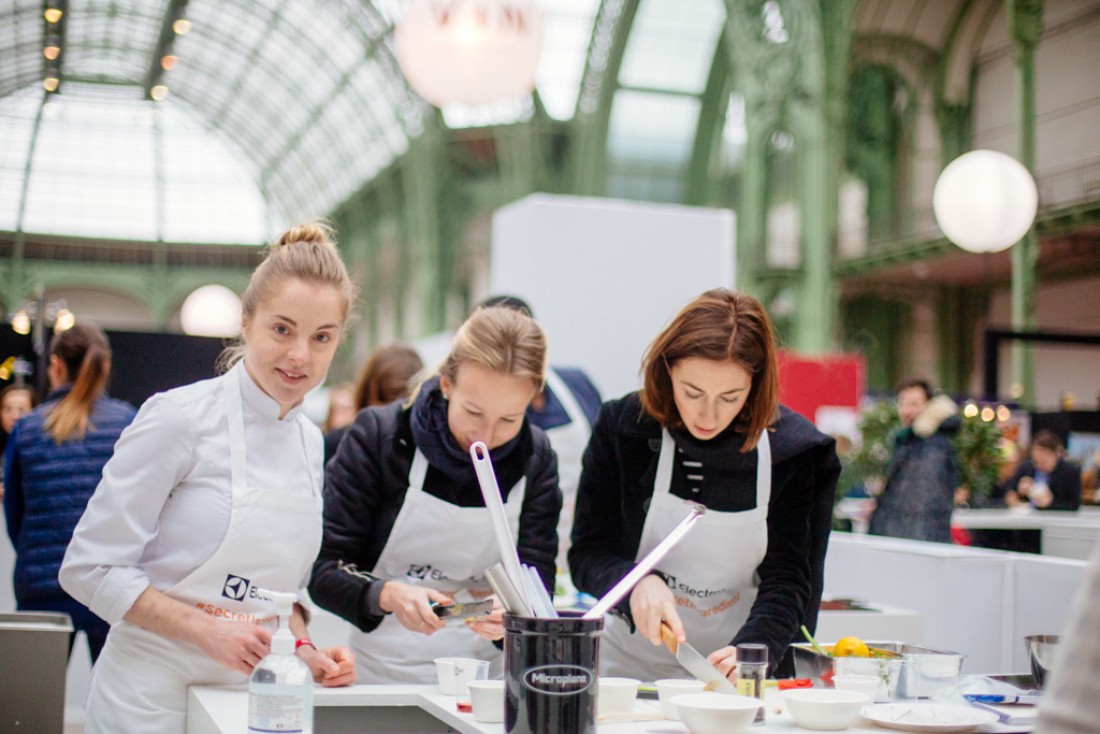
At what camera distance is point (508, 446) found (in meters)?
2.69

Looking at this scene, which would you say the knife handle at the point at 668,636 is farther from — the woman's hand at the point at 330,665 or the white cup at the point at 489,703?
the woman's hand at the point at 330,665

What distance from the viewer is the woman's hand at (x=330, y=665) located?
7.27ft

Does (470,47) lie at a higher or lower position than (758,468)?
higher

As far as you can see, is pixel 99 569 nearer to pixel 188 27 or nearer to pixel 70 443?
pixel 70 443

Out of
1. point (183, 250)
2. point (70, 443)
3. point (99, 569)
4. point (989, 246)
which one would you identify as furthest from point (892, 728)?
point (183, 250)

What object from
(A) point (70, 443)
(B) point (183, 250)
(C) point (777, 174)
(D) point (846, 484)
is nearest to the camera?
(A) point (70, 443)

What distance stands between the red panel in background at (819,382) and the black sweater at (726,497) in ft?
30.4

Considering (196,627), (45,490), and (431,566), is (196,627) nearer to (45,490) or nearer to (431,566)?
(431,566)

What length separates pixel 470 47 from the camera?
6.29m

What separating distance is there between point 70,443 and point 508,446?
7.95 feet

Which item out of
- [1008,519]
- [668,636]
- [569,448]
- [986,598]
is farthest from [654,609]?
[1008,519]

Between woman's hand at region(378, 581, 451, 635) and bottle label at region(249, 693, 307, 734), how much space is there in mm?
612

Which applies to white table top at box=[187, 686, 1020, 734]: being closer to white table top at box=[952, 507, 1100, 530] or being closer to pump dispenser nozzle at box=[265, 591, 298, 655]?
pump dispenser nozzle at box=[265, 591, 298, 655]

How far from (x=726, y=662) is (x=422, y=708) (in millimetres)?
549
